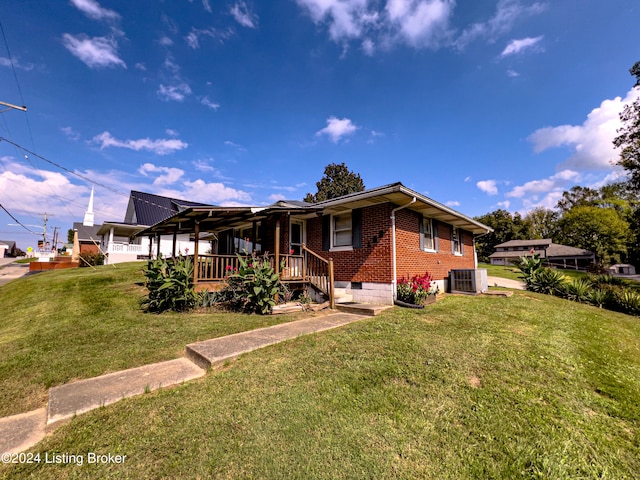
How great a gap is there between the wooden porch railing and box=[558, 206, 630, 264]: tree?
48.6 metres

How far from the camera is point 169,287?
6.86 metres

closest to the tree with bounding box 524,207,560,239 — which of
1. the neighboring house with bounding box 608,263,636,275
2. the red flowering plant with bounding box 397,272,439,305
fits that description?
the neighboring house with bounding box 608,263,636,275

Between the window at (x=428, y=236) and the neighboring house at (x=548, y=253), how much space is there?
31.6m

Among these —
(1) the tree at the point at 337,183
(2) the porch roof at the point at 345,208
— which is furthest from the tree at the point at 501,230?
(2) the porch roof at the point at 345,208

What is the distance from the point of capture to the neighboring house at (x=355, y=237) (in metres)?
7.88

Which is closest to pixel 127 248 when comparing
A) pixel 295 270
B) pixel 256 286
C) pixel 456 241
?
pixel 295 270

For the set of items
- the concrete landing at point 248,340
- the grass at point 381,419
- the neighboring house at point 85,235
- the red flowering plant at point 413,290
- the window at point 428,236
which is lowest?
the grass at point 381,419

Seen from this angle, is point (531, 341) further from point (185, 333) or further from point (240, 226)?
point (240, 226)

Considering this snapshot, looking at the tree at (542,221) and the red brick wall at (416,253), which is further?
the tree at (542,221)

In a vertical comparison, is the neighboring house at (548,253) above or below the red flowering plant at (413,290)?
above

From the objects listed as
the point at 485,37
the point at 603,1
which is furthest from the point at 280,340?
the point at 603,1

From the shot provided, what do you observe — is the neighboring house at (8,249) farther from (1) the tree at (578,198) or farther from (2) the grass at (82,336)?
(1) the tree at (578,198)

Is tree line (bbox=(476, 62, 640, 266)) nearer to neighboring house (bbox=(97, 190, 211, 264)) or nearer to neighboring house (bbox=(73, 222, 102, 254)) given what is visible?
neighboring house (bbox=(97, 190, 211, 264))

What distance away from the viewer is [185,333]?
17.0ft
